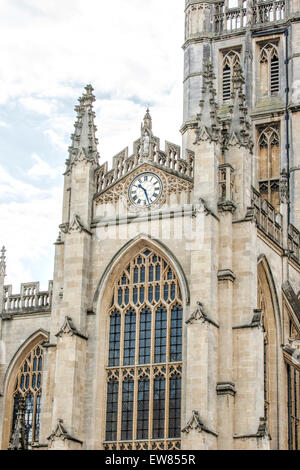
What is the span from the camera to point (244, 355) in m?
43.4

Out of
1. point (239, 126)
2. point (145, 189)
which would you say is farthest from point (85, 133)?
point (239, 126)

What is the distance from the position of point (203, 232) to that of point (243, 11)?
2451cm

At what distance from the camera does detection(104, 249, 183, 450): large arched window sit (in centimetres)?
4416

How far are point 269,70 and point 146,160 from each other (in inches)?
706

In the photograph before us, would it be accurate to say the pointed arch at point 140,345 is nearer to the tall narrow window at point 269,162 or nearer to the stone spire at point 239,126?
the stone spire at point 239,126

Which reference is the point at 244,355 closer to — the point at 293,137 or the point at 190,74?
the point at 293,137

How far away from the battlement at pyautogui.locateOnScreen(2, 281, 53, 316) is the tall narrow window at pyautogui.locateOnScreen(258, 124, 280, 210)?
1366 cm

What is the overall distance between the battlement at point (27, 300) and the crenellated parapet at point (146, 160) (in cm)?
950

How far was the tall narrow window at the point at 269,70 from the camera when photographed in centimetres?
6244

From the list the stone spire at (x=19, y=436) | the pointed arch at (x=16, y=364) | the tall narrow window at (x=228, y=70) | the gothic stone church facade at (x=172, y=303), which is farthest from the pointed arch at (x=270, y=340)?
the tall narrow window at (x=228, y=70)

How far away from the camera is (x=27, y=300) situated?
5625cm

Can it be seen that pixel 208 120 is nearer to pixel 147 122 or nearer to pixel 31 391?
pixel 147 122

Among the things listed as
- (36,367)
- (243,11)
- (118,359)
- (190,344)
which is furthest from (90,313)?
(243,11)

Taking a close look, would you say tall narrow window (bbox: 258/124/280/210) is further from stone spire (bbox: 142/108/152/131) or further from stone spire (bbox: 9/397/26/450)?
stone spire (bbox: 9/397/26/450)
